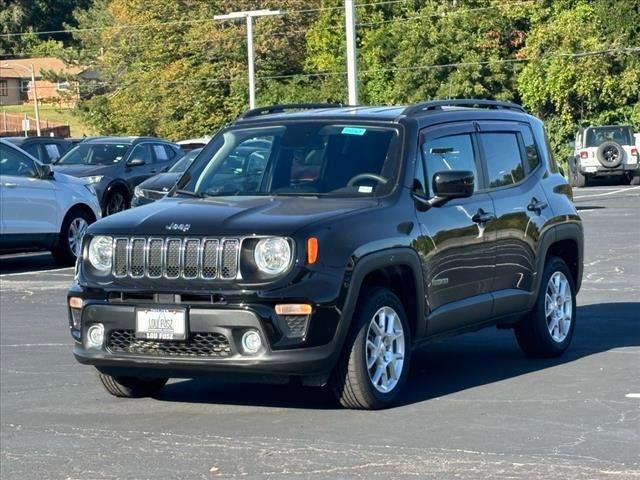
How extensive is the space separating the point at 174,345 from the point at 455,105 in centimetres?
307

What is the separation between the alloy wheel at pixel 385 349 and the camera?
8.64 meters

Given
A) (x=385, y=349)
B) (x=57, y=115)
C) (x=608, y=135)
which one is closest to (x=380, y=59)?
(x=608, y=135)

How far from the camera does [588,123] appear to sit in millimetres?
56656

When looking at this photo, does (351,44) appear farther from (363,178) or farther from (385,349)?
(385,349)

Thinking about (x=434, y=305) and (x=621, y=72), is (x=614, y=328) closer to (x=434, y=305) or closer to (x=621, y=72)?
A: (x=434, y=305)

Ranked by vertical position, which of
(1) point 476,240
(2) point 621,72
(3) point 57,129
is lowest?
(3) point 57,129

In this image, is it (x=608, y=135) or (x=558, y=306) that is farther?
(x=608, y=135)

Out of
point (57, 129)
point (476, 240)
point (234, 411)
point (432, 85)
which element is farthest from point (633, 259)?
point (57, 129)

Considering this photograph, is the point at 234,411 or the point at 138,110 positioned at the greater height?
the point at 234,411

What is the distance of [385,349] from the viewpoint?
344 inches

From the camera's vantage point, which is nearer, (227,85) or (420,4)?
(420,4)

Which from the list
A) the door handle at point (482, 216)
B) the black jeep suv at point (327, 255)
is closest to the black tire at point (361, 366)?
the black jeep suv at point (327, 255)

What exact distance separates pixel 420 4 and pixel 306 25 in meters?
7.49

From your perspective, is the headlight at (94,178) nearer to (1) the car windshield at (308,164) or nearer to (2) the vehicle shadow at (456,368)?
(2) the vehicle shadow at (456,368)
